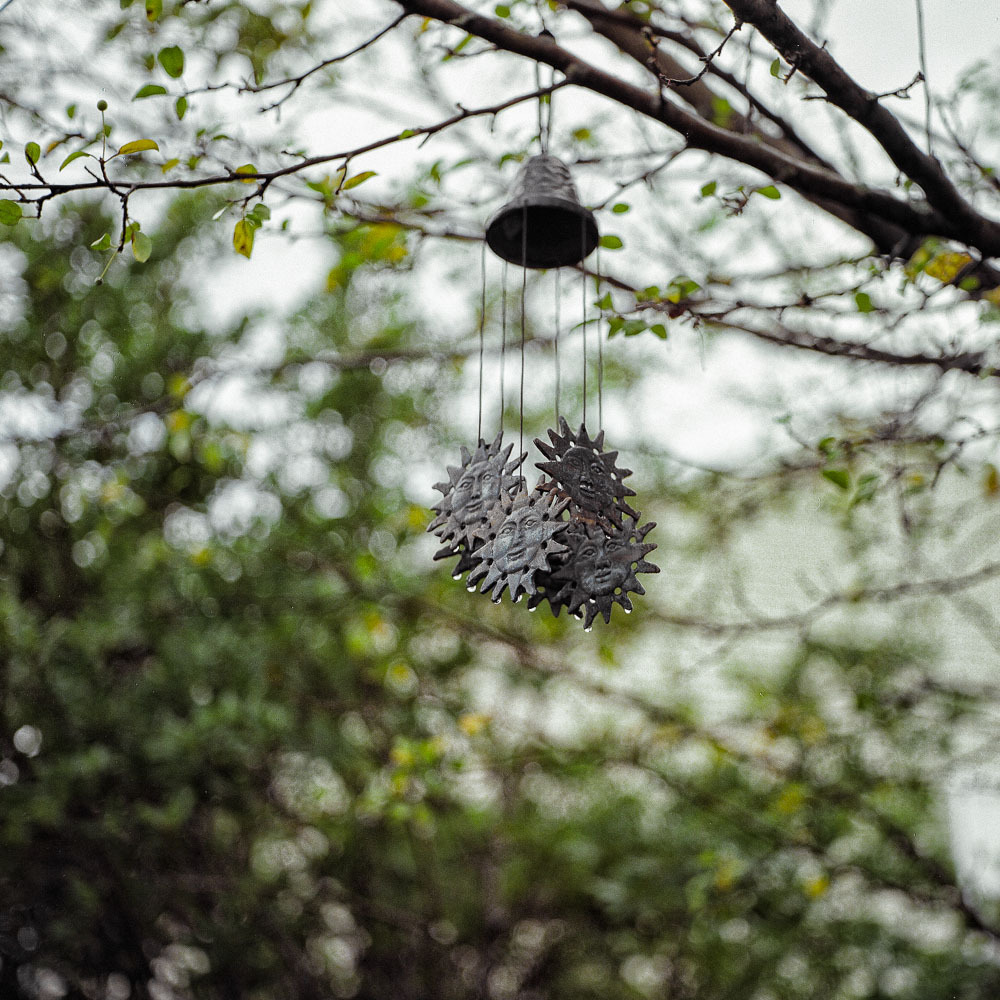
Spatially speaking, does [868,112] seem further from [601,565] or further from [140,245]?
[140,245]

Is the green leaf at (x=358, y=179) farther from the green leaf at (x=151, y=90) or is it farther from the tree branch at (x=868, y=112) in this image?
the tree branch at (x=868, y=112)

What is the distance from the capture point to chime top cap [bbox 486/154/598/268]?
1.80m

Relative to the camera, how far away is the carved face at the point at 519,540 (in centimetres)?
140

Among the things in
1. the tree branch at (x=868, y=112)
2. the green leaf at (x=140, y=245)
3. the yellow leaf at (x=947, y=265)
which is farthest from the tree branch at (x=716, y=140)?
the green leaf at (x=140, y=245)

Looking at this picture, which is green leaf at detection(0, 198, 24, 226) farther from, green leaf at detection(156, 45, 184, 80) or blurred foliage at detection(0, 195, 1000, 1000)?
blurred foliage at detection(0, 195, 1000, 1000)

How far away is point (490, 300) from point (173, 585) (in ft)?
6.13

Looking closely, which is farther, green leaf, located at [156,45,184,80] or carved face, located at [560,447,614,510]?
green leaf, located at [156,45,184,80]

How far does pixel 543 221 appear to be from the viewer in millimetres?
1960

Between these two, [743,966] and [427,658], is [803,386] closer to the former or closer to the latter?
[427,658]

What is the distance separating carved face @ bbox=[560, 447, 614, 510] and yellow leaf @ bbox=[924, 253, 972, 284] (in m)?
0.88

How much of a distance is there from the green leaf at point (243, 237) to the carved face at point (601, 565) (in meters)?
0.83

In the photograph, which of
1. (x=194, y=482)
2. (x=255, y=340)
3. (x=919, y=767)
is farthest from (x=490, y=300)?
(x=919, y=767)

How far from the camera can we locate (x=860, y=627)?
15.6 ft

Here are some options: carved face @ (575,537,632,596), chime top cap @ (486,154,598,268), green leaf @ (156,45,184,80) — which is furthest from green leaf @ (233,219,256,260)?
carved face @ (575,537,632,596)
